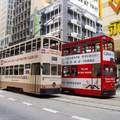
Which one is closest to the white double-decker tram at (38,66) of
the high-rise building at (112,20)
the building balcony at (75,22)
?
the high-rise building at (112,20)

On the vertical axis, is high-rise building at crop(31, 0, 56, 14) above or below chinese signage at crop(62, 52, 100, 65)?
above

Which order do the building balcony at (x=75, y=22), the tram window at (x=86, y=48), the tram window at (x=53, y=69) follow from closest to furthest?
1. the tram window at (x=53, y=69)
2. the tram window at (x=86, y=48)
3. the building balcony at (x=75, y=22)

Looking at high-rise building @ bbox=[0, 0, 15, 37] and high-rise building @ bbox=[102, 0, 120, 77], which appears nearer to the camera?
high-rise building @ bbox=[102, 0, 120, 77]

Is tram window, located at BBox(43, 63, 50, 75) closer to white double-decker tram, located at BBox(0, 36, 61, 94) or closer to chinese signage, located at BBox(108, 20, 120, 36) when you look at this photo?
white double-decker tram, located at BBox(0, 36, 61, 94)

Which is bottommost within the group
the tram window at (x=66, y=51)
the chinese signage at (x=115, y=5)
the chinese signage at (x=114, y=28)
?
the tram window at (x=66, y=51)

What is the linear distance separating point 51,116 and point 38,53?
872 centimetres

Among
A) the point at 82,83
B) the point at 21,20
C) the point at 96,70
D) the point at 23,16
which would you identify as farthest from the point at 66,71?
the point at 21,20

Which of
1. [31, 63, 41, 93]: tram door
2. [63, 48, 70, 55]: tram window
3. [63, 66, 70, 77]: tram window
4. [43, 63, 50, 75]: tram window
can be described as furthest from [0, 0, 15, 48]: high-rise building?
[43, 63, 50, 75]: tram window

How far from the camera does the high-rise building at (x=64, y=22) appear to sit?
169ft

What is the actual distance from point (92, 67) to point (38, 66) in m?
3.94

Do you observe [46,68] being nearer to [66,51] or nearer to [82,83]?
[82,83]

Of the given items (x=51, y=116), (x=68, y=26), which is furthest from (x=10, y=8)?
(x=51, y=116)

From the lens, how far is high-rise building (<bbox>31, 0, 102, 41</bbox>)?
51.6 m

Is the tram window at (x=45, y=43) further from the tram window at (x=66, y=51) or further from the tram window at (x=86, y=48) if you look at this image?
the tram window at (x=66, y=51)
